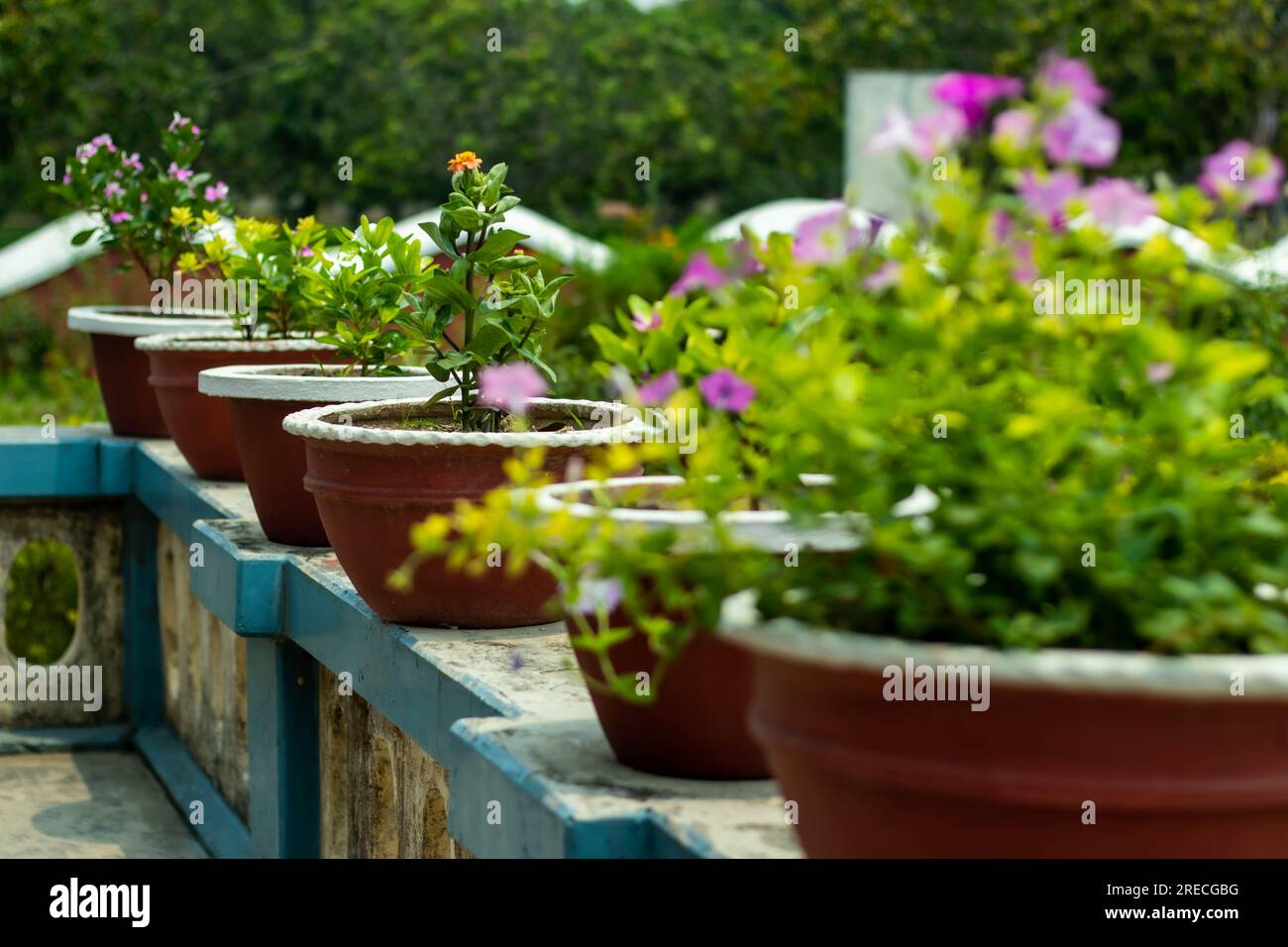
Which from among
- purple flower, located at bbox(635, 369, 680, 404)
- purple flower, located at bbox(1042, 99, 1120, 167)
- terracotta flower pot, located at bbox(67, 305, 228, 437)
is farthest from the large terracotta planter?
terracotta flower pot, located at bbox(67, 305, 228, 437)

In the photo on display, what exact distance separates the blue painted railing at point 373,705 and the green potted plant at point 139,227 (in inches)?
7.8

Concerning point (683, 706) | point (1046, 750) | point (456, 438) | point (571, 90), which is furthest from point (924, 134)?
point (571, 90)

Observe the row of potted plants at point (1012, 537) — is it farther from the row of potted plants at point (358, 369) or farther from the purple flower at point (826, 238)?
the row of potted plants at point (358, 369)

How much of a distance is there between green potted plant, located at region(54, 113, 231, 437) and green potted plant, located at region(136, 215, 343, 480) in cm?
53

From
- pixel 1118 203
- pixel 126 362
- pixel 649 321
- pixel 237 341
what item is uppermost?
pixel 1118 203

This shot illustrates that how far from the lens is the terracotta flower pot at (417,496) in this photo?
2918 millimetres

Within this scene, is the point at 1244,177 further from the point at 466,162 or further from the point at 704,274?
the point at 466,162

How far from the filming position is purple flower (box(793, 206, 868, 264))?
157 cm

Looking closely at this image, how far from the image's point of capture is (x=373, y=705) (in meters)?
3.22

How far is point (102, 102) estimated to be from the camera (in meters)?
26.2

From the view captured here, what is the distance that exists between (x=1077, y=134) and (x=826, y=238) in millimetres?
231

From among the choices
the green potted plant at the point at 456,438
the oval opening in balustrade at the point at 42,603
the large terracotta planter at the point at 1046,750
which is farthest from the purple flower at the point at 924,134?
the oval opening in balustrade at the point at 42,603

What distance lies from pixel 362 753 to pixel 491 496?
2.15m
